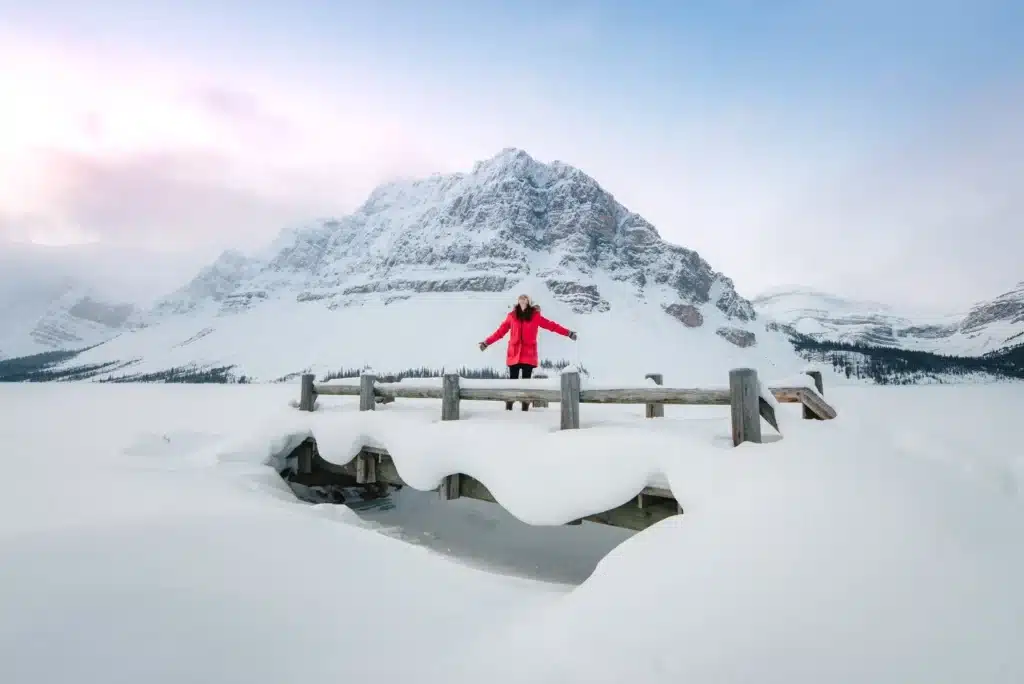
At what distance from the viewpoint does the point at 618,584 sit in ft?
10.8

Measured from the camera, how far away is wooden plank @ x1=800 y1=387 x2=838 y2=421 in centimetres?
451

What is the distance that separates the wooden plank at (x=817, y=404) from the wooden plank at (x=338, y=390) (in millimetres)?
6932

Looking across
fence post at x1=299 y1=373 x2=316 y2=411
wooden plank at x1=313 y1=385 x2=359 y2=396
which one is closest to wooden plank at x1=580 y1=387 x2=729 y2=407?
wooden plank at x1=313 y1=385 x2=359 y2=396

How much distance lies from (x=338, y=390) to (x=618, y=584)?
23.3 feet

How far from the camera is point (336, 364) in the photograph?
146m

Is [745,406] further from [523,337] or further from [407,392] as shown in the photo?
[407,392]

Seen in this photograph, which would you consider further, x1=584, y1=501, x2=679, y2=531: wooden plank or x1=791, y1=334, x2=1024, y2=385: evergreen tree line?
x1=791, y1=334, x2=1024, y2=385: evergreen tree line

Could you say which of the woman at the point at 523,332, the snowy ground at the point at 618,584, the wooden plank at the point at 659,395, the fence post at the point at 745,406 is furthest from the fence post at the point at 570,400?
the woman at the point at 523,332

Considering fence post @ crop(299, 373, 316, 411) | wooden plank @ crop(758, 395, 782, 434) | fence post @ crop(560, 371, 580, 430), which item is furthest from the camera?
fence post @ crop(299, 373, 316, 411)

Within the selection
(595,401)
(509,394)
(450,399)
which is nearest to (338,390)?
(450,399)

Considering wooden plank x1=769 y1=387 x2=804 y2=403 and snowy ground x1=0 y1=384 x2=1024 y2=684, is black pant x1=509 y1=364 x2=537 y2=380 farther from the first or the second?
wooden plank x1=769 y1=387 x2=804 y2=403

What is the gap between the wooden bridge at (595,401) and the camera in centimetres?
437

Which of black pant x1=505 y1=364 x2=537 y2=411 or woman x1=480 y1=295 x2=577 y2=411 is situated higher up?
woman x1=480 y1=295 x2=577 y2=411

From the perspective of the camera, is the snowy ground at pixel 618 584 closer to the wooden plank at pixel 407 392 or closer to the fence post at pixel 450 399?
the fence post at pixel 450 399
